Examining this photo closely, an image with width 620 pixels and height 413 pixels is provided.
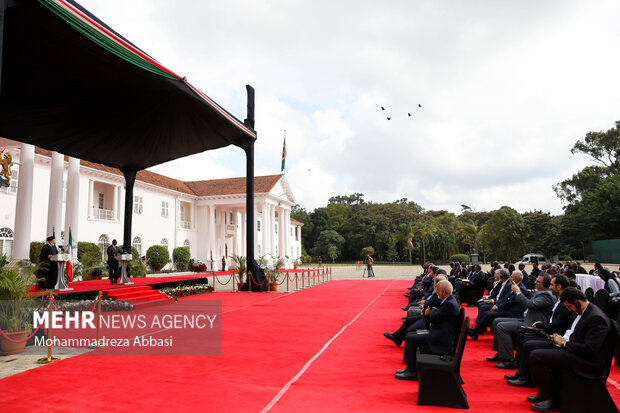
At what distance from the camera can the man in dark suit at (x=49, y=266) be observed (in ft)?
36.9

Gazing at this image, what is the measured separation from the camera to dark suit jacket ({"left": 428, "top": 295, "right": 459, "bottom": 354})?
4707 millimetres

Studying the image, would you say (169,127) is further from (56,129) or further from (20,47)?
(20,47)

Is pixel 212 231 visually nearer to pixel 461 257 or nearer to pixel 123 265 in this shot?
pixel 123 265

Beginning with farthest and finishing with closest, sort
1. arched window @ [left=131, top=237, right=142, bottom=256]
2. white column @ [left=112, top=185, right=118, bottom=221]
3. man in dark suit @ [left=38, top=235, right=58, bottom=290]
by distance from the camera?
arched window @ [left=131, top=237, right=142, bottom=256]
white column @ [left=112, top=185, right=118, bottom=221]
man in dark suit @ [left=38, top=235, right=58, bottom=290]

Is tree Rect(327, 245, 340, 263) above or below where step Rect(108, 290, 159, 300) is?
above

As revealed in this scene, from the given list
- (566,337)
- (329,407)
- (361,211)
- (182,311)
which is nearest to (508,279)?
(566,337)

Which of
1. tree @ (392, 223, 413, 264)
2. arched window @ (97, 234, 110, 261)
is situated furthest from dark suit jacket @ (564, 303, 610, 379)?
tree @ (392, 223, 413, 264)

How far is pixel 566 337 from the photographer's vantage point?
4.14 meters

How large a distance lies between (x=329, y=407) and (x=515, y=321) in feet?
11.6

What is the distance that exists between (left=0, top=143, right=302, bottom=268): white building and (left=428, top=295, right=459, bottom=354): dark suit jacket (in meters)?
15.0

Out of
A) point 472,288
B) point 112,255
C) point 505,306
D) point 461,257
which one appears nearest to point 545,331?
point 505,306

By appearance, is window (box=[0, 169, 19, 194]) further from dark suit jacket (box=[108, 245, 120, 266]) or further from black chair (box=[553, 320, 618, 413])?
black chair (box=[553, 320, 618, 413])

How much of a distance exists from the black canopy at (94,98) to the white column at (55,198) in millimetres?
2172

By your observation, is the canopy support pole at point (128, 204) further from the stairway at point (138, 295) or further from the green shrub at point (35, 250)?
the green shrub at point (35, 250)
